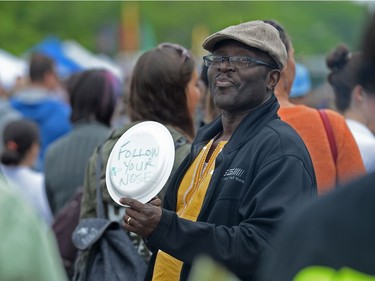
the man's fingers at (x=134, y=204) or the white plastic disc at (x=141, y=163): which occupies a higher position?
the white plastic disc at (x=141, y=163)

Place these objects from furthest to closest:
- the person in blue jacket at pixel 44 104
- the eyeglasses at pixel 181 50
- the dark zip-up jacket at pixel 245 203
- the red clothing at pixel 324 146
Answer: the person in blue jacket at pixel 44 104 → the eyeglasses at pixel 181 50 → the red clothing at pixel 324 146 → the dark zip-up jacket at pixel 245 203

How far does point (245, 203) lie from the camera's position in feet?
12.7

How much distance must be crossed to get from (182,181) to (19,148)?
4.04 m

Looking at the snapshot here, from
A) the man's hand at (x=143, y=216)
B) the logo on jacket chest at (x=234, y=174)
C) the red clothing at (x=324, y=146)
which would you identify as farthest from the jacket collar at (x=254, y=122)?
the red clothing at (x=324, y=146)

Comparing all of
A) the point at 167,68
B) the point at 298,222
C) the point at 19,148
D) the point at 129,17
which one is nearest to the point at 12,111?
the point at 19,148

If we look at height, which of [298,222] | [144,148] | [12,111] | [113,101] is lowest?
[12,111]

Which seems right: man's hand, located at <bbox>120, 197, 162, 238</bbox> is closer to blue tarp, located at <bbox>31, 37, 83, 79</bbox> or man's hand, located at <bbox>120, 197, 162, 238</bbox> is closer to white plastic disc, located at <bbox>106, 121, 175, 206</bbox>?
white plastic disc, located at <bbox>106, 121, 175, 206</bbox>

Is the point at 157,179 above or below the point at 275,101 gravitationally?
below

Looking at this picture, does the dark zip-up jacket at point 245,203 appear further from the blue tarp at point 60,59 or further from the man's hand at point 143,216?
the blue tarp at point 60,59

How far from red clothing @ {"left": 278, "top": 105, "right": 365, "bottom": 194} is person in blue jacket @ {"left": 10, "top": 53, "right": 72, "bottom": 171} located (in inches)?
172

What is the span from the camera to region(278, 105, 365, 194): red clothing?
15.8 ft

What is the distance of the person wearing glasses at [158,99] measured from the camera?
5.18 meters

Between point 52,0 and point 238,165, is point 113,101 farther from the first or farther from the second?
point 52,0

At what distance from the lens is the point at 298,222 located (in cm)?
219
